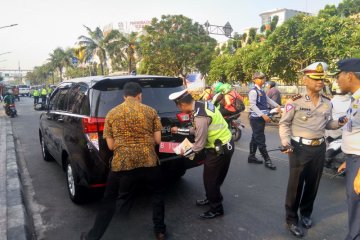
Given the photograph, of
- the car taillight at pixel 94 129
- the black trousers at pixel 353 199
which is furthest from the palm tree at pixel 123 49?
the black trousers at pixel 353 199

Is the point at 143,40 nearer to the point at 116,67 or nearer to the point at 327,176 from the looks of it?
the point at 116,67

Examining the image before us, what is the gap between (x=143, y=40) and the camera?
31.5 meters

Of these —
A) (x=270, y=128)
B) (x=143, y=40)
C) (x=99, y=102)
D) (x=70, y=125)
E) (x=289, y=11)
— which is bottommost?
(x=270, y=128)

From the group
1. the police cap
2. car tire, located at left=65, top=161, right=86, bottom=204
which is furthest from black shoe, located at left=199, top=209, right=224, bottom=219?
the police cap

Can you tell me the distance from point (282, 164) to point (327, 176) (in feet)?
3.21

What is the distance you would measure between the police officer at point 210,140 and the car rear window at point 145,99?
0.49m

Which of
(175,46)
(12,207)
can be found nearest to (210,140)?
(12,207)

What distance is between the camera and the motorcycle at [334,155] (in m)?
5.32

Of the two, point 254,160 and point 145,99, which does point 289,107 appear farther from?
point 254,160

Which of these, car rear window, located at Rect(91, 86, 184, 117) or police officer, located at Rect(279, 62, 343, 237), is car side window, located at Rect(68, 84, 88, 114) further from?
police officer, located at Rect(279, 62, 343, 237)

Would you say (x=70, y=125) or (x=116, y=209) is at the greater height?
(x=70, y=125)

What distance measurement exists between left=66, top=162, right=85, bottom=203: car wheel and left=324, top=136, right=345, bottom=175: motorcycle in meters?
4.16

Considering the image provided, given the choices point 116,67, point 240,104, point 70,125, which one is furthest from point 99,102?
point 116,67

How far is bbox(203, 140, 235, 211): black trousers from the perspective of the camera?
3682mm
